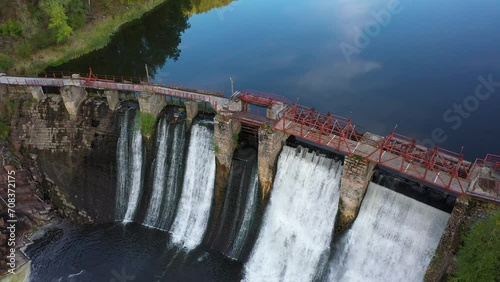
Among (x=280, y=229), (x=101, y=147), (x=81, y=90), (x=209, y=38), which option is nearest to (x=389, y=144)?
(x=280, y=229)

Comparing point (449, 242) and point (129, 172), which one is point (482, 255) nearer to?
point (449, 242)

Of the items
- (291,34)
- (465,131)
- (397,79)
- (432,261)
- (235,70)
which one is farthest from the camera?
(291,34)

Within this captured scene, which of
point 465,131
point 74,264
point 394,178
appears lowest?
point 74,264

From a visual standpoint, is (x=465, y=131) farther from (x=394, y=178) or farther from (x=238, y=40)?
(x=238, y=40)

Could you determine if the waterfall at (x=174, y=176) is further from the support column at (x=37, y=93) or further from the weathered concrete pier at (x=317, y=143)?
the support column at (x=37, y=93)

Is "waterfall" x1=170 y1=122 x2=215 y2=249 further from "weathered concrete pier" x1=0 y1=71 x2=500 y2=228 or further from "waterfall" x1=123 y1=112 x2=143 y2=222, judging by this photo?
"waterfall" x1=123 y1=112 x2=143 y2=222

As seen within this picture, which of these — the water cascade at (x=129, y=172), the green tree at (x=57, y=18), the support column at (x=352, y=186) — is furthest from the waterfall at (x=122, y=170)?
the green tree at (x=57, y=18)

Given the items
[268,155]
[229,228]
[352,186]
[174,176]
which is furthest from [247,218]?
[352,186]

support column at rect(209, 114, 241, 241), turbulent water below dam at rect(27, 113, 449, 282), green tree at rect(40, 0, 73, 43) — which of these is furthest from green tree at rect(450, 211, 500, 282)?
green tree at rect(40, 0, 73, 43)
